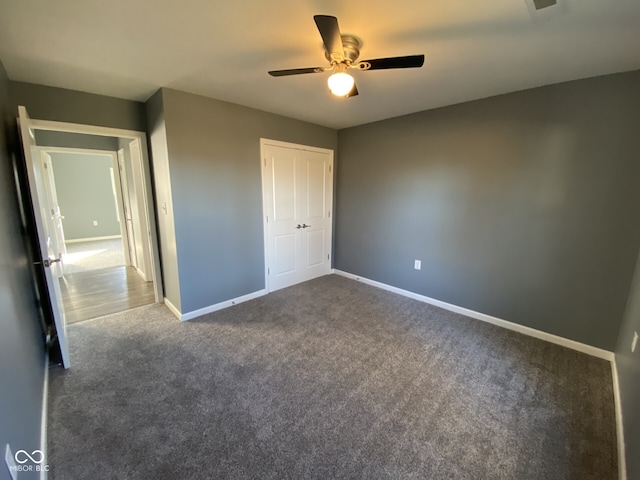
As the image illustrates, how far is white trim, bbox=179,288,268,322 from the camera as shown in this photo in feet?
9.77

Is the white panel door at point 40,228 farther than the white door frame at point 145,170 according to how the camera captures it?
No

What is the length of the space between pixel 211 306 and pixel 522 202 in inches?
137

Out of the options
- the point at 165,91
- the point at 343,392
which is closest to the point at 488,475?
the point at 343,392

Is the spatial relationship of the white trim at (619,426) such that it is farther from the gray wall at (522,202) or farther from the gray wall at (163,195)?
the gray wall at (163,195)

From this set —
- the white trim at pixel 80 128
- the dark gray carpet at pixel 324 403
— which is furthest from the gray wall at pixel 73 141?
the dark gray carpet at pixel 324 403

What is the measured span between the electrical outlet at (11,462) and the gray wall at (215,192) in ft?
6.25

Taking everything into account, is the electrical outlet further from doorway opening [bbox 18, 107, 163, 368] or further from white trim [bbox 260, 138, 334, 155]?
white trim [bbox 260, 138, 334, 155]

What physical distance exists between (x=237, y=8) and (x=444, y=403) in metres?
2.73

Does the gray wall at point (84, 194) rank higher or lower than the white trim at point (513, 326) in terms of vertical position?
higher

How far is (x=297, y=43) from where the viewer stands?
176 cm

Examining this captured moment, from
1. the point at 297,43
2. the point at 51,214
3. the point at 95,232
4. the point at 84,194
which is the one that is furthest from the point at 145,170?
the point at 95,232

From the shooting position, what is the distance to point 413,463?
1.47m

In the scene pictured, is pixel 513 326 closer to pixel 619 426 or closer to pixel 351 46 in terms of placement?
pixel 619 426

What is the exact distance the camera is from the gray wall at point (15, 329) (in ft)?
3.79
